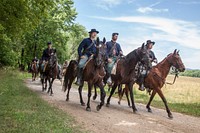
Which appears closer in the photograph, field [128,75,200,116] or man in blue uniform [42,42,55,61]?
field [128,75,200,116]

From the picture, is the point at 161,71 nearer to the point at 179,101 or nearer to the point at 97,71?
the point at 97,71

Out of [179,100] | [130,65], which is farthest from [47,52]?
[179,100]

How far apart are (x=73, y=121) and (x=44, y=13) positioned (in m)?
13.9

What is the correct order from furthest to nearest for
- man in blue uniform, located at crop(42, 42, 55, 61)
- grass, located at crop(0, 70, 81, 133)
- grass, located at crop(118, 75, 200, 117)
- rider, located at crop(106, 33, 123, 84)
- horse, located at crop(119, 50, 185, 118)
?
man in blue uniform, located at crop(42, 42, 55, 61) < grass, located at crop(118, 75, 200, 117) < rider, located at crop(106, 33, 123, 84) < horse, located at crop(119, 50, 185, 118) < grass, located at crop(0, 70, 81, 133)

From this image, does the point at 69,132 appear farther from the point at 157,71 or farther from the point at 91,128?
the point at 157,71

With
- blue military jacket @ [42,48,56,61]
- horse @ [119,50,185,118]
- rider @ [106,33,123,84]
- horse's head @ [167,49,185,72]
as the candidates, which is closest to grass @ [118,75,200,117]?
horse @ [119,50,185,118]

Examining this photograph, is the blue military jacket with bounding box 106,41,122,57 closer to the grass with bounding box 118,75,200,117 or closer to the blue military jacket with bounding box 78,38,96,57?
the blue military jacket with bounding box 78,38,96,57

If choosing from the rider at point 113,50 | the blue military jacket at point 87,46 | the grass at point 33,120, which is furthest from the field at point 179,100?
the grass at point 33,120

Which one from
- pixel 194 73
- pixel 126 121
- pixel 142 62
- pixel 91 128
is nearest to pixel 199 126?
pixel 126 121

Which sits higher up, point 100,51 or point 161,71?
point 100,51

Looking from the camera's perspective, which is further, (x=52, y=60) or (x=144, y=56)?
(x=52, y=60)

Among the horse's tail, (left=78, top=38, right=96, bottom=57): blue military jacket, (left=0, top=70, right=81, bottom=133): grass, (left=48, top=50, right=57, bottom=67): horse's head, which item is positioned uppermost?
(left=78, top=38, right=96, bottom=57): blue military jacket

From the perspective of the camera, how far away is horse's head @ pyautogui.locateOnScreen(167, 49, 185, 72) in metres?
14.0

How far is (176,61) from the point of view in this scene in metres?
14.2
